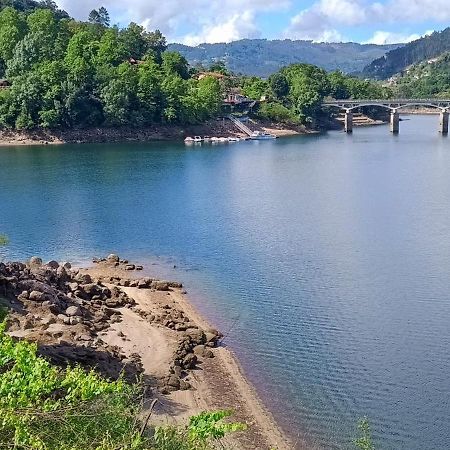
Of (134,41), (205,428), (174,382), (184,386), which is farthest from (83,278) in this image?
(134,41)

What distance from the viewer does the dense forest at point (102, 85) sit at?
93.6m

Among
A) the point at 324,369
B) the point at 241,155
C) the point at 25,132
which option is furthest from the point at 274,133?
the point at 324,369

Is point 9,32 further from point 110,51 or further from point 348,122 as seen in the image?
point 348,122

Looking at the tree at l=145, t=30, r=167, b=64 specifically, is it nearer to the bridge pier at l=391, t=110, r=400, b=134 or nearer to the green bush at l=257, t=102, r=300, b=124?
the green bush at l=257, t=102, r=300, b=124

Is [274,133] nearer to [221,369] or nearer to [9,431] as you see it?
[221,369]

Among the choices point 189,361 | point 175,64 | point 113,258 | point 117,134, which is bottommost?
point 189,361

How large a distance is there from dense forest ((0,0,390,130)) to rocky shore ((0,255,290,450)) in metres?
68.1

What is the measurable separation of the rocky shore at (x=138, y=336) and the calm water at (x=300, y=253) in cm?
103

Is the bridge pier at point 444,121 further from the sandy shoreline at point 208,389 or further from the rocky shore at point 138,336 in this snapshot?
the sandy shoreline at point 208,389

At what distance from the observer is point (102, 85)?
97312mm

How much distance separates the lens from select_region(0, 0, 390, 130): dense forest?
93.6m

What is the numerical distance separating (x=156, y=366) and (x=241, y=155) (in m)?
65.0

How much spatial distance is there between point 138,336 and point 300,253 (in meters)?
14.3

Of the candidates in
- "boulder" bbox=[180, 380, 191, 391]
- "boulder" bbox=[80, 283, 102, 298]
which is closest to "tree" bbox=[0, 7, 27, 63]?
"boulder" bbox=[80, 283, 102, 298]
